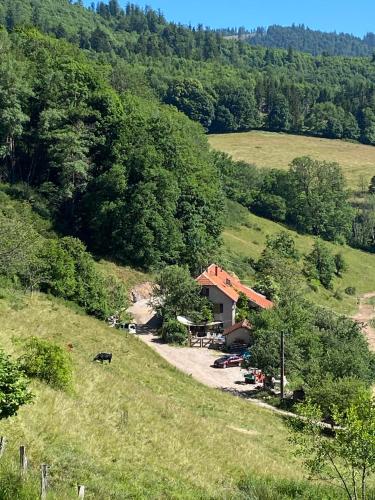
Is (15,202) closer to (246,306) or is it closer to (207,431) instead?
(246,306)

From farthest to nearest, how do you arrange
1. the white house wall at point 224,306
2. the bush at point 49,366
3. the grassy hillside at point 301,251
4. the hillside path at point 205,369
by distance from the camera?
the grassy hillside at point 301,251, the white house wall at point 224,306, the hillside path at point 205,369, the bush at point 49,366

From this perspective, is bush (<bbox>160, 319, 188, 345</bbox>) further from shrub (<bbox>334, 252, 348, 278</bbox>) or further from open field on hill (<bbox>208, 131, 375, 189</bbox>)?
open field on hill (<bbox>208, 131, 375, 189</bbox>)

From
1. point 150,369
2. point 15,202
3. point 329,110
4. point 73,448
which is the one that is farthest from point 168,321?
point 329,110

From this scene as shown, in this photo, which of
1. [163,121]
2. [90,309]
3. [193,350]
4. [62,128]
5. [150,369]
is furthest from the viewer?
[163,121]

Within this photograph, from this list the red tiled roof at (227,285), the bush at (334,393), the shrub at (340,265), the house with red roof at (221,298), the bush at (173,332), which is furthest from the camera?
the shrub at (340,265)

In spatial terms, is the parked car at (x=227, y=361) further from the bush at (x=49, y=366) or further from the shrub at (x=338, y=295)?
the shrub at (x=338, y=295)

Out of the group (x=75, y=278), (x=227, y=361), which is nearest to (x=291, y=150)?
(x=227, y=361)

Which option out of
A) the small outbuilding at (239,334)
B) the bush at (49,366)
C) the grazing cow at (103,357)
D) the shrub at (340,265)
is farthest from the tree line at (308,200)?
the bush at (49,366)

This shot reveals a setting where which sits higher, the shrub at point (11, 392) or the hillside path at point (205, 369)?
the shrub at point (11, 392)
